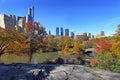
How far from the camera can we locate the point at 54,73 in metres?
11.9

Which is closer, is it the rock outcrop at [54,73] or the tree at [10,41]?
the rock outcrop at [54,73]

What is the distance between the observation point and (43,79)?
1174 cm

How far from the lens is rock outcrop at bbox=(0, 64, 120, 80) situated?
38.3 feet

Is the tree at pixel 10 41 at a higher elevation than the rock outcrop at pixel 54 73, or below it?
higher

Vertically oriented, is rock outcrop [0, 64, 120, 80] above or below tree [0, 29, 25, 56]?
below

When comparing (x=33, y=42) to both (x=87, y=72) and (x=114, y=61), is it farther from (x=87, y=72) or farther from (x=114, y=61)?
(x=87, y=72)

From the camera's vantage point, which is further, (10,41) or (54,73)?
(10,41)

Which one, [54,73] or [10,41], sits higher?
[10,41]

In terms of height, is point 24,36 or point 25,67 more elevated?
point 24,36

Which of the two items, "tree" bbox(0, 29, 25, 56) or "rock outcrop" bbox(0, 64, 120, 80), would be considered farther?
"tree" bbox(0, 29, 25, 56)

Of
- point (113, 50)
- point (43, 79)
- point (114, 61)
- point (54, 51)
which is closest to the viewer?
point (43, 79)

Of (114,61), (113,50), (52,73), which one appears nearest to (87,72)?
(52,73)

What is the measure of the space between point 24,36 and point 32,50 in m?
2.71

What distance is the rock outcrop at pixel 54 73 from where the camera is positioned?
1167 cm
